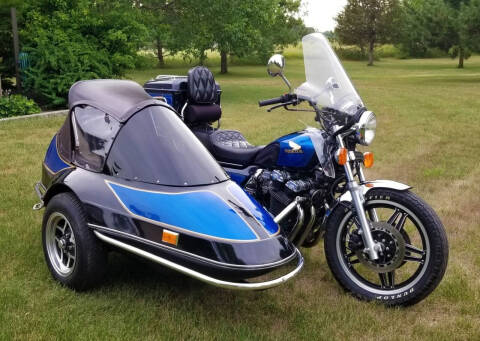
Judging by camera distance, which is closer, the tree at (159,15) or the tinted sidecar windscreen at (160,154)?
the tinted sidecar windscreen at (160,154)

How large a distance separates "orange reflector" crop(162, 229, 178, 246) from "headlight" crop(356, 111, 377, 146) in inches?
58.7

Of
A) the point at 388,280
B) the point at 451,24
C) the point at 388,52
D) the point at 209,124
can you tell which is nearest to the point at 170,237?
the point at 388,280

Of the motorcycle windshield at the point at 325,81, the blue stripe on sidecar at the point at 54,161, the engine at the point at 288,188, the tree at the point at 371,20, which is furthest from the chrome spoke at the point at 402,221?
the tree at the point at 371,20

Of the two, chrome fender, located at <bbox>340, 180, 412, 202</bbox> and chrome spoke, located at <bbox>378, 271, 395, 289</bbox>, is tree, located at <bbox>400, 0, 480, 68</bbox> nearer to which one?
chrome fender, located at <bbox>340, 180, 412, 202</bbox>

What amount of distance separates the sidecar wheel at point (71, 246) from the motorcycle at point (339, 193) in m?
1.36

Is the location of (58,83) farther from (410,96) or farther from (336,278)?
(410,96)

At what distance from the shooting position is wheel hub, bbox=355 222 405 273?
12.1 feet

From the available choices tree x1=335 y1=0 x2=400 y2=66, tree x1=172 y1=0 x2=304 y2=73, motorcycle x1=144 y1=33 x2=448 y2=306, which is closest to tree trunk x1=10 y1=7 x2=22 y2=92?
tree x1=172 y1=0 x2=304 y2=73

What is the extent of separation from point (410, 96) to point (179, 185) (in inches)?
711

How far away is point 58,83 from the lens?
44.0 ft

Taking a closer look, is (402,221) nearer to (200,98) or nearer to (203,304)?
(203,304)

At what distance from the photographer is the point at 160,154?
3.69m

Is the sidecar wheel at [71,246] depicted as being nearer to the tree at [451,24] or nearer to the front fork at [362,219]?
the front fork at [362,219]

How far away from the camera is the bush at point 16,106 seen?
12.2m
